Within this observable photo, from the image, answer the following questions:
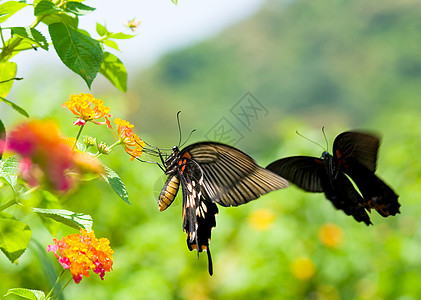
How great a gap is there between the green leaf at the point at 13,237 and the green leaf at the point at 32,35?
0.32 metres

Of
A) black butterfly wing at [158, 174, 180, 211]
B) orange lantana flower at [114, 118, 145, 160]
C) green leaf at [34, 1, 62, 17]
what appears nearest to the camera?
green leaf at [34, 1, 62, 17]

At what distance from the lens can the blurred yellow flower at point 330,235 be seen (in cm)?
314

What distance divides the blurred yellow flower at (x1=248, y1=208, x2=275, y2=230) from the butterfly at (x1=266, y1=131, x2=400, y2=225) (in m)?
1.80

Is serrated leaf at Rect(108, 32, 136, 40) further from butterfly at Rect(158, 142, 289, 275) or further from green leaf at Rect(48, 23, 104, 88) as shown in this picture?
butterfly at Rect(158, 142, 289, 275)

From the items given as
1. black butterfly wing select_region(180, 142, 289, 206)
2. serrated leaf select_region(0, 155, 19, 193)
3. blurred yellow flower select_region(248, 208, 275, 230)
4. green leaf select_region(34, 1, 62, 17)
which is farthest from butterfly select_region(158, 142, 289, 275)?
blurred yellow flower select_region(248, 208, 275, 230)

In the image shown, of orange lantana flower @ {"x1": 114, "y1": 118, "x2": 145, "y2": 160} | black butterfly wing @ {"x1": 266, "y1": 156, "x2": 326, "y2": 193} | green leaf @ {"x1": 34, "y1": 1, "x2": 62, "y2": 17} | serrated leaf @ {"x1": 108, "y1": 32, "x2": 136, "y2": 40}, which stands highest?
green leaf @ {"x1": 34, "y1": 1, "x2": 62, "y2": 17}

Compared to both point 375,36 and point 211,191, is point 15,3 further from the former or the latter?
point 375,36

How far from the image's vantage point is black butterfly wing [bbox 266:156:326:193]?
55.9 inches

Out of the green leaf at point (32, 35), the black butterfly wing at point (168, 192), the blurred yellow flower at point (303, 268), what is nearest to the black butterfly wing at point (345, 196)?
the black butterfly wing at point (168, 192)

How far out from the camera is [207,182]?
1352 millimetres

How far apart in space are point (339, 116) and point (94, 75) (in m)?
22.0

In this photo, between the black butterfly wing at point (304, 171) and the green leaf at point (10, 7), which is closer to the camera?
the green leaf at point (10, 7)

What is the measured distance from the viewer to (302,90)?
906 inches

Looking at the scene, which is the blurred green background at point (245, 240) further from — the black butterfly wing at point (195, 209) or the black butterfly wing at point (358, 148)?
the black butterfly wing at point (358, 148)
